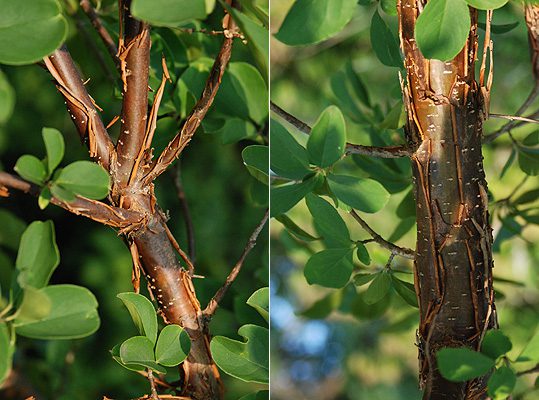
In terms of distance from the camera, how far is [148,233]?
0.30m

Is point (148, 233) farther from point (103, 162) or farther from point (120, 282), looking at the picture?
point (120, 282)

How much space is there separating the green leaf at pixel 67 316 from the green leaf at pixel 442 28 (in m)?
0.16

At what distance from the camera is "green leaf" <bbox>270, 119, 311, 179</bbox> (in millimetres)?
312

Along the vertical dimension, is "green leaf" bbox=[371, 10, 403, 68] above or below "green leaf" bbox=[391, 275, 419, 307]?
above

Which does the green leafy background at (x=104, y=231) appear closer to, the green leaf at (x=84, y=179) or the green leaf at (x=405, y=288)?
the green leaf at (x=405, y=288)

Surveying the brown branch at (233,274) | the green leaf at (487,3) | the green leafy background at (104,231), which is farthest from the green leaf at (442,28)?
the green leafy background at (104,231)

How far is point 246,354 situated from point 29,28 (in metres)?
0.17

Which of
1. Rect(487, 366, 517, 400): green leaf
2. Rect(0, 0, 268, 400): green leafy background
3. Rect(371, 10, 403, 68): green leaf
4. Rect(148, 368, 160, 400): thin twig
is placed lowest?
Rect(0, 0, 268, 400): green leafy background

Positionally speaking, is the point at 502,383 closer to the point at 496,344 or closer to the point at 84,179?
the point at 496,344

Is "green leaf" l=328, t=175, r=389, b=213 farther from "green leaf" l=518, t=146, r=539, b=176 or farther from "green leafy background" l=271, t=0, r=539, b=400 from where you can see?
"green leaf" l=518, t=146, r=539, b=176

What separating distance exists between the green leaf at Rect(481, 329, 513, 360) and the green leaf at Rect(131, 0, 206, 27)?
17cm

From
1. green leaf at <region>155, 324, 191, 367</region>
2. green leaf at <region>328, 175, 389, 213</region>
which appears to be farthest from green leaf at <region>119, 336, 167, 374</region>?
green leaf at <region>328, 175, 389, 213</region>

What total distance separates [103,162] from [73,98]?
0.10 ft

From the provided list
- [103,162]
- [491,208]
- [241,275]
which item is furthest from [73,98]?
[241,275]
